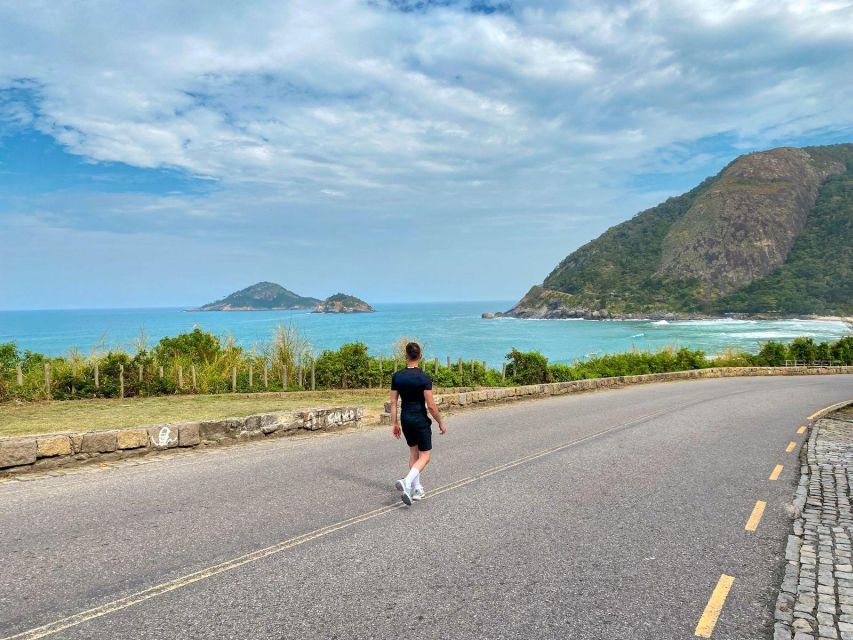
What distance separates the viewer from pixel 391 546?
5277mm

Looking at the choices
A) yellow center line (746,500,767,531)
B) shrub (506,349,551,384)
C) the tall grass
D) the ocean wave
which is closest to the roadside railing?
the tall grass

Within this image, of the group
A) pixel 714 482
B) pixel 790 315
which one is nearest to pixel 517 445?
pixel 714 482

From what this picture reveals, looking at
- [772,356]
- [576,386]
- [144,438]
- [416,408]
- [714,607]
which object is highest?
[416,408]

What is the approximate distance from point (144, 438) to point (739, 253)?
176m

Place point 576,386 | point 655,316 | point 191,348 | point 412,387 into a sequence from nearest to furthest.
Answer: point 412,387 < point 576,386 < point 191,348 < point 655,316

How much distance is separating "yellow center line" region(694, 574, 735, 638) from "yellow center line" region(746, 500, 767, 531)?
65.3 inches

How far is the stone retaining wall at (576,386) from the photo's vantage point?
15836 millimetres

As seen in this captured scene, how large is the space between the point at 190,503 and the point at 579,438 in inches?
298

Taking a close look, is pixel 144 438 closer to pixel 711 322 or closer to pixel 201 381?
pixel 201 381

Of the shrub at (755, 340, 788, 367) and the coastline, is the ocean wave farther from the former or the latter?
the shrub at (755, 340, 788, 367)

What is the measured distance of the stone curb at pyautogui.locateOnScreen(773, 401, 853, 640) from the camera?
404 cm

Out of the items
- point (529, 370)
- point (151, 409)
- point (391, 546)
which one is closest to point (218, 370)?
point (151, 409)

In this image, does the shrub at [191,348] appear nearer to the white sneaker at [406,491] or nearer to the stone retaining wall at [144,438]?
the stone retaining wall at [144,438]

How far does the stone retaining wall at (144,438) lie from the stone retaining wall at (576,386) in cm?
210
